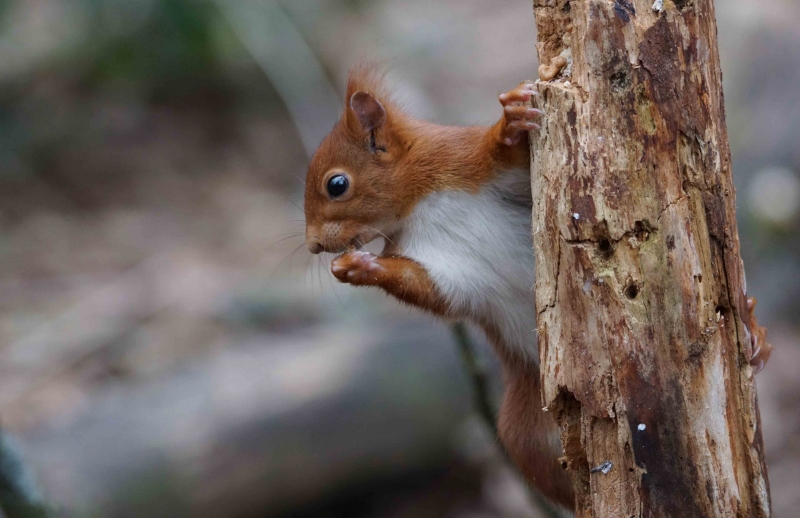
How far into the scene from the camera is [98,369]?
6.39m

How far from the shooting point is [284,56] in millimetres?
7031

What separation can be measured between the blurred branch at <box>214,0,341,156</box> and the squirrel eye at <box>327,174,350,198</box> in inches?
139

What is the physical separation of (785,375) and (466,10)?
7.37m

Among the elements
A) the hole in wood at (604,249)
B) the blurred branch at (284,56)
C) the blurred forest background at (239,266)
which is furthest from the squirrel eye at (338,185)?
the blurred branch at (284,56)

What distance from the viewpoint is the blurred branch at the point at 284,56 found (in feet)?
22.5

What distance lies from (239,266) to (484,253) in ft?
17.2

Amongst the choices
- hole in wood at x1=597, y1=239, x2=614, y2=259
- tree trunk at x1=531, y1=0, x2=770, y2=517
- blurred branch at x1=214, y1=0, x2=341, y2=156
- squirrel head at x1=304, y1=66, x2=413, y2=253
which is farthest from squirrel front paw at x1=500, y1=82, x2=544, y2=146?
blurred branch at x1=214, y1=0, x2=341, y2=156

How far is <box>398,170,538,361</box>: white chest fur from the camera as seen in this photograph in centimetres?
310

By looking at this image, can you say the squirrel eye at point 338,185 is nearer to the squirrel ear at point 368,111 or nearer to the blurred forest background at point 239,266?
the squirrel ear at point 368,111

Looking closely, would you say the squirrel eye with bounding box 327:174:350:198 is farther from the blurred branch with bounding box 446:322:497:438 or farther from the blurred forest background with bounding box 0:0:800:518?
the blurred branch with bounding box 446:322:497:438

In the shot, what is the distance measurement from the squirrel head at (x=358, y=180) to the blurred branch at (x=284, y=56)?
3.46 meters

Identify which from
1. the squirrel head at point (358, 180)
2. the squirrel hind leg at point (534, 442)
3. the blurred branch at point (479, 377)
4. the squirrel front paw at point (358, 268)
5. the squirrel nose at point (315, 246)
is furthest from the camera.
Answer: the blurred branch at point (479, 377)

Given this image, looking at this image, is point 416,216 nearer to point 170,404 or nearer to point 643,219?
point 643,219

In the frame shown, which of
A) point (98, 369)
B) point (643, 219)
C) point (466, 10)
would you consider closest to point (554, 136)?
point (643, 219)
